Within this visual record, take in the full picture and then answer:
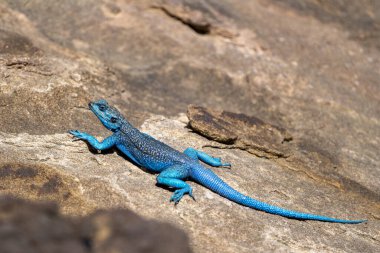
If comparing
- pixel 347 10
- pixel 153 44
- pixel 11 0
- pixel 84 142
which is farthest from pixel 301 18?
pixel 84 142

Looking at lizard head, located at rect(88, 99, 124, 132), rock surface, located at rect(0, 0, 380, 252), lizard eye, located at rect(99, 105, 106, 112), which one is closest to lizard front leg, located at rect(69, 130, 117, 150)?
rock surface, located at rect(0, 0, 380, 252)

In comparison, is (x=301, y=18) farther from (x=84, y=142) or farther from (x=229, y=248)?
(x=229, y=248)

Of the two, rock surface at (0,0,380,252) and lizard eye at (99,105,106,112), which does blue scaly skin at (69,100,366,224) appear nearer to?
lizard eye at (99,105,106,112)

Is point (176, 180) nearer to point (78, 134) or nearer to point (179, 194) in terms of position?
point (179, 194)

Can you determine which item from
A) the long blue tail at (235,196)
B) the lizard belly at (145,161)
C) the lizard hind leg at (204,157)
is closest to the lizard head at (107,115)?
the lizard belly at (145,161)

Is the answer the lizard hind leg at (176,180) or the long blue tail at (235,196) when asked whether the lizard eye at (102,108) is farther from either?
the long blue tail at (235,196)

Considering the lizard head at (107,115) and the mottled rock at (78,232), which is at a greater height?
the mottled rock at (78,232)
